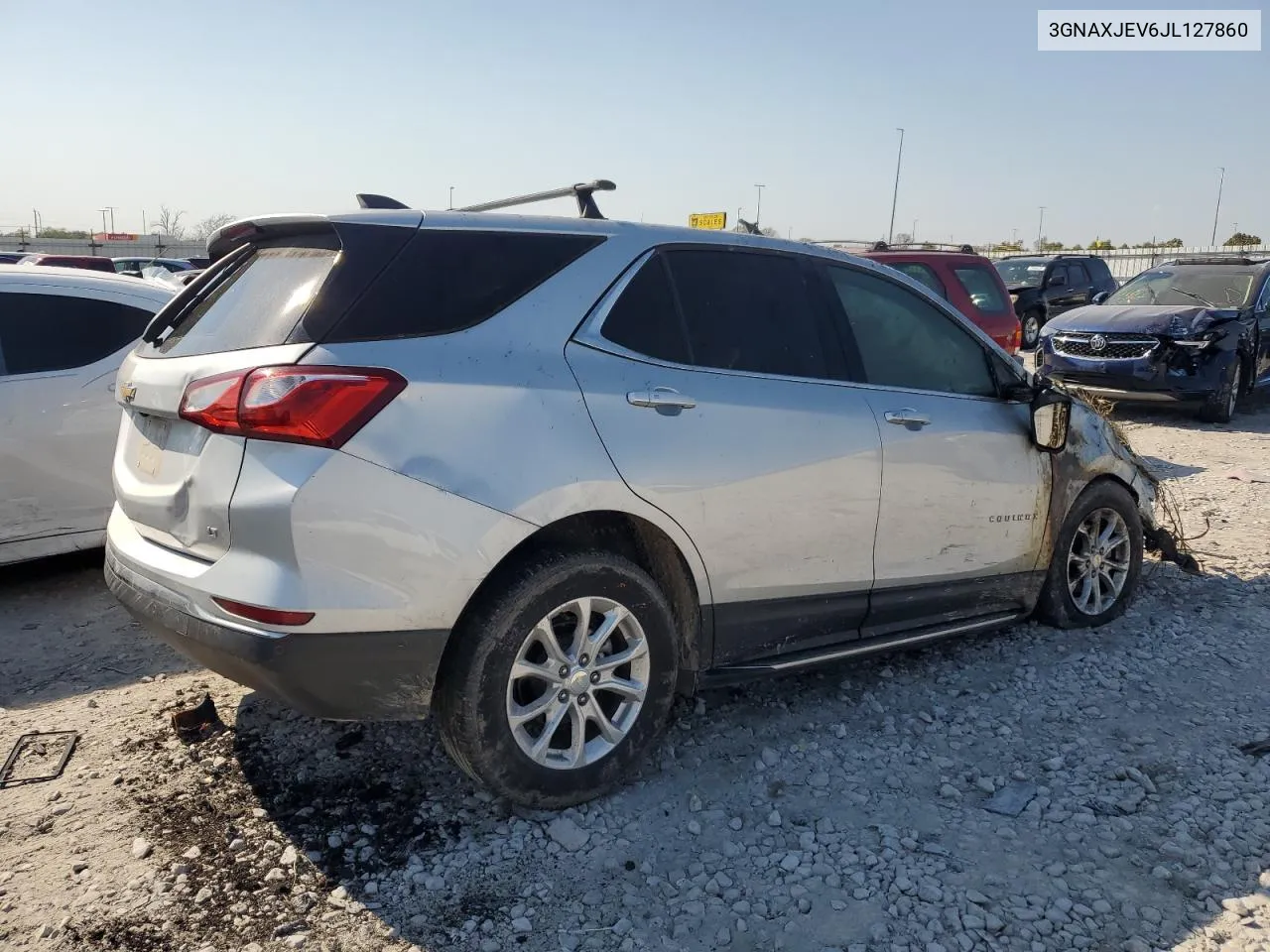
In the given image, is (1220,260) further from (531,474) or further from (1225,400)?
(531,474)

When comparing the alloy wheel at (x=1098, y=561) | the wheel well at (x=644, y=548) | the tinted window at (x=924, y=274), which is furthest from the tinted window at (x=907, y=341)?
the tinted window at (x=924, y=274)

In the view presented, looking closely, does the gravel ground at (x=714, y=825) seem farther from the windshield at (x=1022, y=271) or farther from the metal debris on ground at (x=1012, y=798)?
the windshield at (x=1022, y=271)

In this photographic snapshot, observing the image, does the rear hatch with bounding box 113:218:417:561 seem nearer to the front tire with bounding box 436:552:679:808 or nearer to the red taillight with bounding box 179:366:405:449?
the red taillight with bounding box 179:366:405:449

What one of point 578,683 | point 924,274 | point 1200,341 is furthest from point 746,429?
point 1200,341

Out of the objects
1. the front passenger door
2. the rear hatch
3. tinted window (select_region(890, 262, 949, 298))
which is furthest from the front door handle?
tinted window (select_region(890, 262, 949, 298))

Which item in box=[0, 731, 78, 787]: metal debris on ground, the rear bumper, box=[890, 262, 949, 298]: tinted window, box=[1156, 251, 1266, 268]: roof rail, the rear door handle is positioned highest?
box=[1156, 251, 1266, 268]: roof rail

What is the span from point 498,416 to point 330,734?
60.4 inches

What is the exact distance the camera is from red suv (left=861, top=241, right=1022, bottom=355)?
978 centimetres

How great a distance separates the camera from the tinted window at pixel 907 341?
400cm

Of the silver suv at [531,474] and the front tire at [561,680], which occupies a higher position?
the silver suv at [531,474]

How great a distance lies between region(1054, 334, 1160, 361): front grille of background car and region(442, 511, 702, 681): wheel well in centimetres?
935

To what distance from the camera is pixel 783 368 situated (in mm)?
3656

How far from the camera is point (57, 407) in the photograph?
5.08 m

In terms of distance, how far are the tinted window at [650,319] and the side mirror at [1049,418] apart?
1895 millimetres
